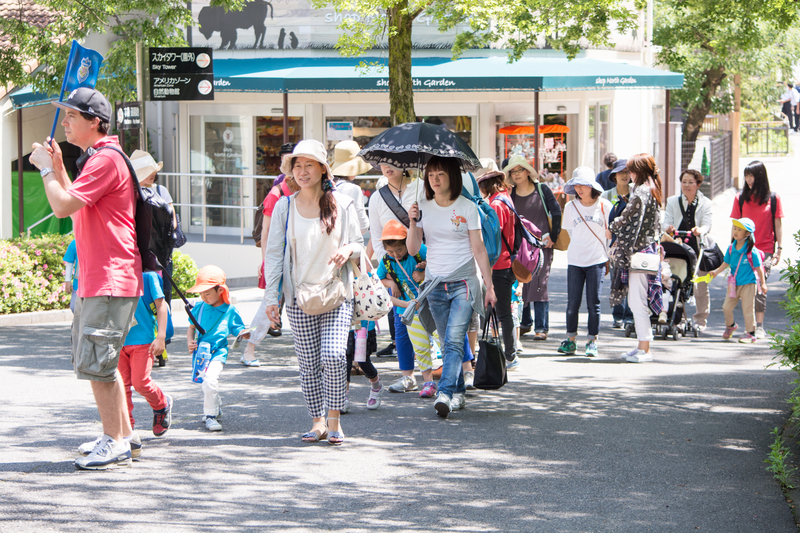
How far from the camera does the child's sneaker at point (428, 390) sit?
724 centimetres

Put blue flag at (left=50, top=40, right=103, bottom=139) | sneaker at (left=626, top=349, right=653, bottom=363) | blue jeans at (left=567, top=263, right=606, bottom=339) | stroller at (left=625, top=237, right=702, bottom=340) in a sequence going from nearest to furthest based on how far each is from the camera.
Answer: blue flag at (left=50, top=40, right=103, bottom=139)
sneaker at (left=626, top=349, right=653, bottom=363)
blue jeans at (left=567, top=263, right=606, bottom=339)
stroller at (left=625, top=237, right=702, bottom=340)

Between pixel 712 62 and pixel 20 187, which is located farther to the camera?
pixel 712 62

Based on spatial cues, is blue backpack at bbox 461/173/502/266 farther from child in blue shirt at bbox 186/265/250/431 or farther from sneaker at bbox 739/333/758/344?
sneaker at bbox 739/333/758/344

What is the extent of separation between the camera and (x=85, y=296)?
16.8 ft

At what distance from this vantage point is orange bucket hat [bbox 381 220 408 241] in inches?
277

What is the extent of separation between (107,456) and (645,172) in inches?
215

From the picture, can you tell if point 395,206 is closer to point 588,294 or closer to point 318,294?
point 318,294

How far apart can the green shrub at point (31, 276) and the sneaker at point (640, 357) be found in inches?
269

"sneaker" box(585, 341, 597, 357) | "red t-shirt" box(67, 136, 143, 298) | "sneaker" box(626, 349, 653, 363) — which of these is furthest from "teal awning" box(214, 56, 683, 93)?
"red t-shirt" box(67, 136, 143, 298)

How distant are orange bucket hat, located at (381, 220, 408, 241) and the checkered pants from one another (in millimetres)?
1153

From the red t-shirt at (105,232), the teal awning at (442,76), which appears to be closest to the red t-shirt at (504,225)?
the red t-shirt at (105,232)

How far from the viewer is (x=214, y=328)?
20.6ft

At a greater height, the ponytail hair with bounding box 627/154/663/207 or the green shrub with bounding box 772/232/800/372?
the ponytail hair with bounding box 627/154/663/207

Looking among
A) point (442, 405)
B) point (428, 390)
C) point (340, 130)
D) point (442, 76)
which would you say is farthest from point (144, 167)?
point (340, 130)
